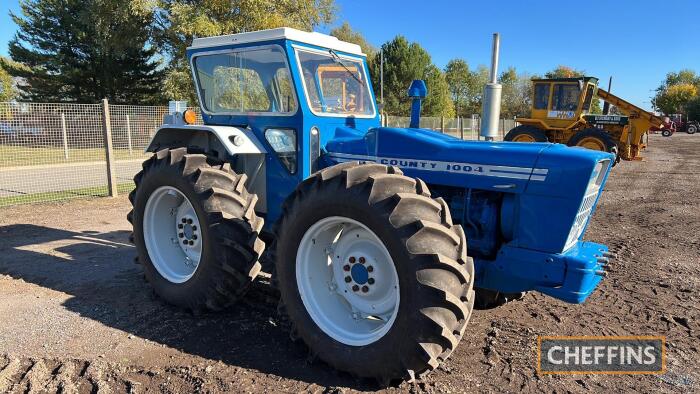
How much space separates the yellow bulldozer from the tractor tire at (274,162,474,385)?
14.9 m

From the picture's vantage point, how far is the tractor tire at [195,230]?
3721 mm

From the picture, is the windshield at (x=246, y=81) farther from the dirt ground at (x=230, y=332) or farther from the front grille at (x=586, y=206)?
the front grille at (x=586, y=206)

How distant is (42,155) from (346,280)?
36.1ft

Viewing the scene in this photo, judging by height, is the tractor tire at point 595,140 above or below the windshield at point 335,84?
below

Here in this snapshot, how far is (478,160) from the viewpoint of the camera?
11.2 ft

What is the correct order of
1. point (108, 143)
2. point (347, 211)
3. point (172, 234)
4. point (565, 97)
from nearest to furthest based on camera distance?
point (347, 211), point (172, 234), point (108, 143), point (565, 97)

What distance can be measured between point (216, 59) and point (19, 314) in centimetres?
280

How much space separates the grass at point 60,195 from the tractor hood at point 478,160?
24.5ft

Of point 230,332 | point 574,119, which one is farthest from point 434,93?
point 230,332

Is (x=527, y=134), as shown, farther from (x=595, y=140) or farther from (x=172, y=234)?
(x=172, y=234)

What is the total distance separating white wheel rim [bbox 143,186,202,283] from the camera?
425cm

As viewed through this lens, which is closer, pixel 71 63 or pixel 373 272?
pixel 373 272

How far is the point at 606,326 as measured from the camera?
3943 millimetres

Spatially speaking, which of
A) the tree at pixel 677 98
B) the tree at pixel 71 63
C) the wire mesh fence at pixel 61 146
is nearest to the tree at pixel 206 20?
the tree at pixel 71 63
